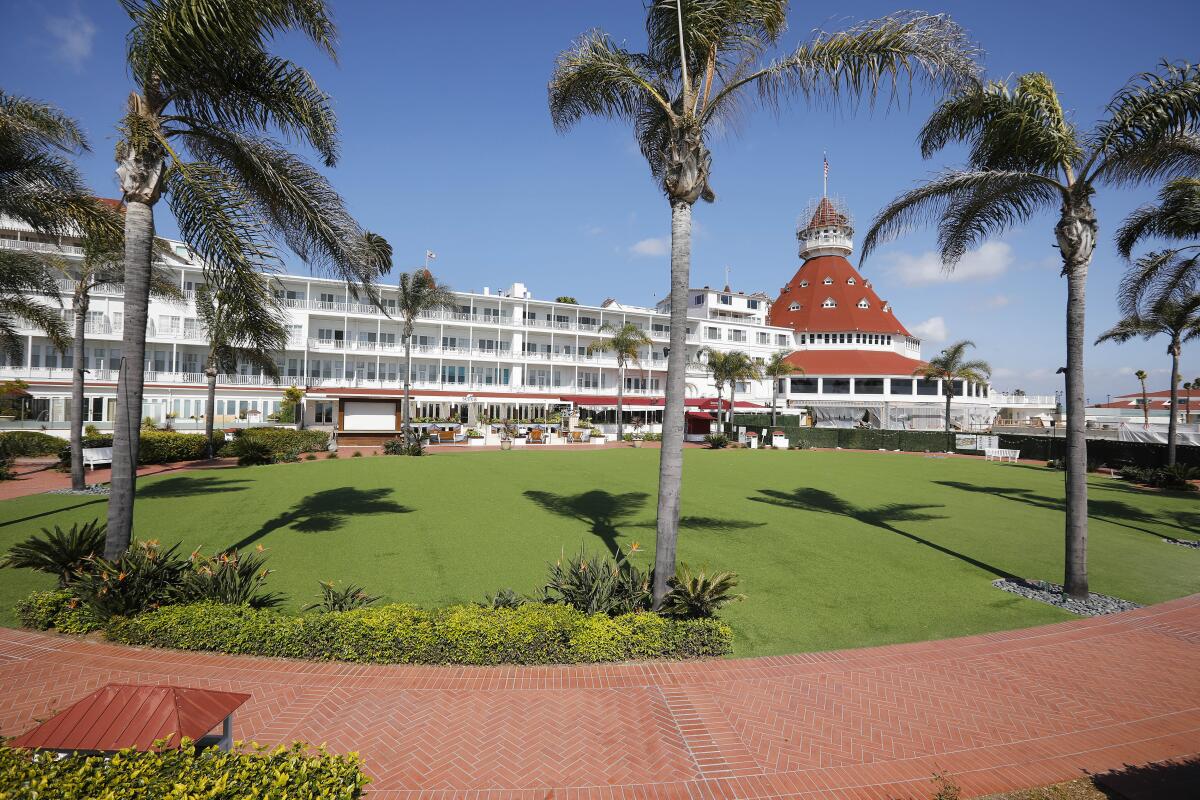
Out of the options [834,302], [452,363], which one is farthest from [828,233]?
[452,363]

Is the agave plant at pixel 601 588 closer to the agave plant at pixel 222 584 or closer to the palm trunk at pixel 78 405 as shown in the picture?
the agave plant at pixel 222 584

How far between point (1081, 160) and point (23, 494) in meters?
24.8

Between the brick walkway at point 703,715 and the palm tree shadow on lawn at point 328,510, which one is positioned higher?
the palm tree shadow on lawn at point 328,510

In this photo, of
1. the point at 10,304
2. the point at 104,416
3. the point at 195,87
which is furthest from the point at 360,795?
the point at 104,416

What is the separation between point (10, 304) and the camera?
1697 cm

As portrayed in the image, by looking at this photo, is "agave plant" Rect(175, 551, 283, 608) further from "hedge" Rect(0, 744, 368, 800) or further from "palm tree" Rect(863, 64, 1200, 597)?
"palm tree" Rect(863, 64, 1200, 597)

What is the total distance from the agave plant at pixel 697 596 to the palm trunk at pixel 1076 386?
5.79m

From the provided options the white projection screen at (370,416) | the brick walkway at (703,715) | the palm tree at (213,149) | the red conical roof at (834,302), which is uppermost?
the red conical roof at (834,302)

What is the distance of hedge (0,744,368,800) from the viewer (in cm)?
299

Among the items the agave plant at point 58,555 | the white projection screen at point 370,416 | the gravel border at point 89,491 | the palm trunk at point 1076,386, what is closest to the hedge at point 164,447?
the gravel border at point 89,491

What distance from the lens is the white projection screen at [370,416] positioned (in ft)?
112

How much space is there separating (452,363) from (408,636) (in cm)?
4250

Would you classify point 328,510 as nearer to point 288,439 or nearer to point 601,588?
point 601,588

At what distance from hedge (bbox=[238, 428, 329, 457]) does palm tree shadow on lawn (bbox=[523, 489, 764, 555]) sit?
14.1 m
